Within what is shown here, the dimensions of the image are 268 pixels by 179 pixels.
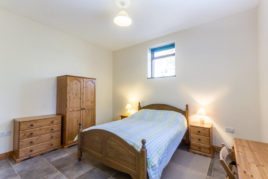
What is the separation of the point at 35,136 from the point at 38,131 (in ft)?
0.34

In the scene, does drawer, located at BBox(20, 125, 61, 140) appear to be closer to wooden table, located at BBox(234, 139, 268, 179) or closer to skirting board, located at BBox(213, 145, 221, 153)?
wooden table, located at BBox(234, 139, 268, 179)

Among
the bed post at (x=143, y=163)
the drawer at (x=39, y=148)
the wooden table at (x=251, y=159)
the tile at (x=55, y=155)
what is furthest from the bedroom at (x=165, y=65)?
the wooden table at (x=251, y=159)

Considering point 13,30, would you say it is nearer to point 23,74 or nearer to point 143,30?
point 23,74

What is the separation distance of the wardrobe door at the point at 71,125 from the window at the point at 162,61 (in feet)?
7.88

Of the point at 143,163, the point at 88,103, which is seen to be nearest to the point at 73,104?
the point at 88,103

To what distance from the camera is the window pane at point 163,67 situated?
150 inches

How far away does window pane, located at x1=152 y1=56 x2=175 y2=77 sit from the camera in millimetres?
3816

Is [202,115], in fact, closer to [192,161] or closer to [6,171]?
[192,161]

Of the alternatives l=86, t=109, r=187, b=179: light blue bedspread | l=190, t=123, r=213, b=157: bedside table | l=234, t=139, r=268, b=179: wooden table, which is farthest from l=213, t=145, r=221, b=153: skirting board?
l=234, t=139, r=268, b=179: wooden table

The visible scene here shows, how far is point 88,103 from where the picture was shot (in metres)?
3.73

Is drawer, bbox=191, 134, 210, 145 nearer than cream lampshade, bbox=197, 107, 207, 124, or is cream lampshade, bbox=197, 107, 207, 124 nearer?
drawer, bbox=191, 134, 210, 145

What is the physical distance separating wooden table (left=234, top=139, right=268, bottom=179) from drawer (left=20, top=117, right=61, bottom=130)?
3.31 metres

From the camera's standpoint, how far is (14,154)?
2.65 m

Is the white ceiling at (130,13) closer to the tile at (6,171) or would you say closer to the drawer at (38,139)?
the drawer at (38,139)
